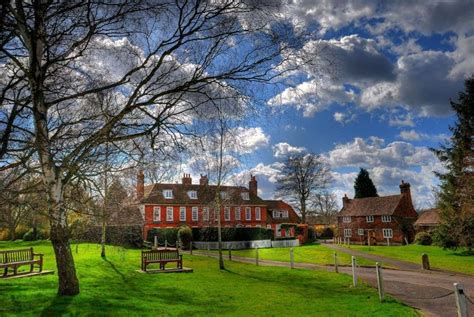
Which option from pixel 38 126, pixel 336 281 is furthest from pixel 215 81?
pixel 336 281

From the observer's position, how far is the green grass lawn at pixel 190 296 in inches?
407

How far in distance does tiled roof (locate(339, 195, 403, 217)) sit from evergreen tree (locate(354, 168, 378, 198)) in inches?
272

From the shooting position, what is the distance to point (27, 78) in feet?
36.1

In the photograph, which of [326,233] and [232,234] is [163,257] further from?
[326,233]

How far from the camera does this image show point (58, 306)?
10062 mm

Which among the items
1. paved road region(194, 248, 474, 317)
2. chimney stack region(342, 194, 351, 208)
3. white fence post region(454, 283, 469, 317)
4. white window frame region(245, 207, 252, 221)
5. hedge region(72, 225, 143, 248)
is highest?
chimney stack region(342, 194, 351, 208)

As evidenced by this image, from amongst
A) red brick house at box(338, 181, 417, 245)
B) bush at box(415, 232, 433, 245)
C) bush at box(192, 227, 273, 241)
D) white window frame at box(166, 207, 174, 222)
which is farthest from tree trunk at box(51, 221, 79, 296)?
red brick house at box(338, 181, 417, 245)

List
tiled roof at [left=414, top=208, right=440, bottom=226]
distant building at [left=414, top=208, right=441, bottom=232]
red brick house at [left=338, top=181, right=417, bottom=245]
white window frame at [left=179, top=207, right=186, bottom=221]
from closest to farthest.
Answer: tiled roof at [left=414, top=208, right=440, bottom=226] < distant building at [left=414, top=208, right=441, bottom=232] < red brick house at [left=338, top=181, right=417, bottom=245] < white window frame at [left=179, top=207, right=186, bottom=221]

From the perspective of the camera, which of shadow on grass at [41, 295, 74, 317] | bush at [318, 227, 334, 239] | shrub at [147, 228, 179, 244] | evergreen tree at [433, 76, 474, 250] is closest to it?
shadow on grass at [41, 295, 74, 317]

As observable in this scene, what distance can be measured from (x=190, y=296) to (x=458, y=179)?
2812cm

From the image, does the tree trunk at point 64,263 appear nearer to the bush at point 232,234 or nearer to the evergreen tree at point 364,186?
the bush at point 232,234

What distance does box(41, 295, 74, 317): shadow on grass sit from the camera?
9.44 m

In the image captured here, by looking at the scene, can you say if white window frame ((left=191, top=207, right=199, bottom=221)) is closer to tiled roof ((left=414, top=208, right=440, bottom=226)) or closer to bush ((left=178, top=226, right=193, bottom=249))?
bush ((left=178, top=226, right=193, bottom=249))

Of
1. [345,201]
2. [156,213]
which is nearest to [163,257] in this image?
[156,213]
